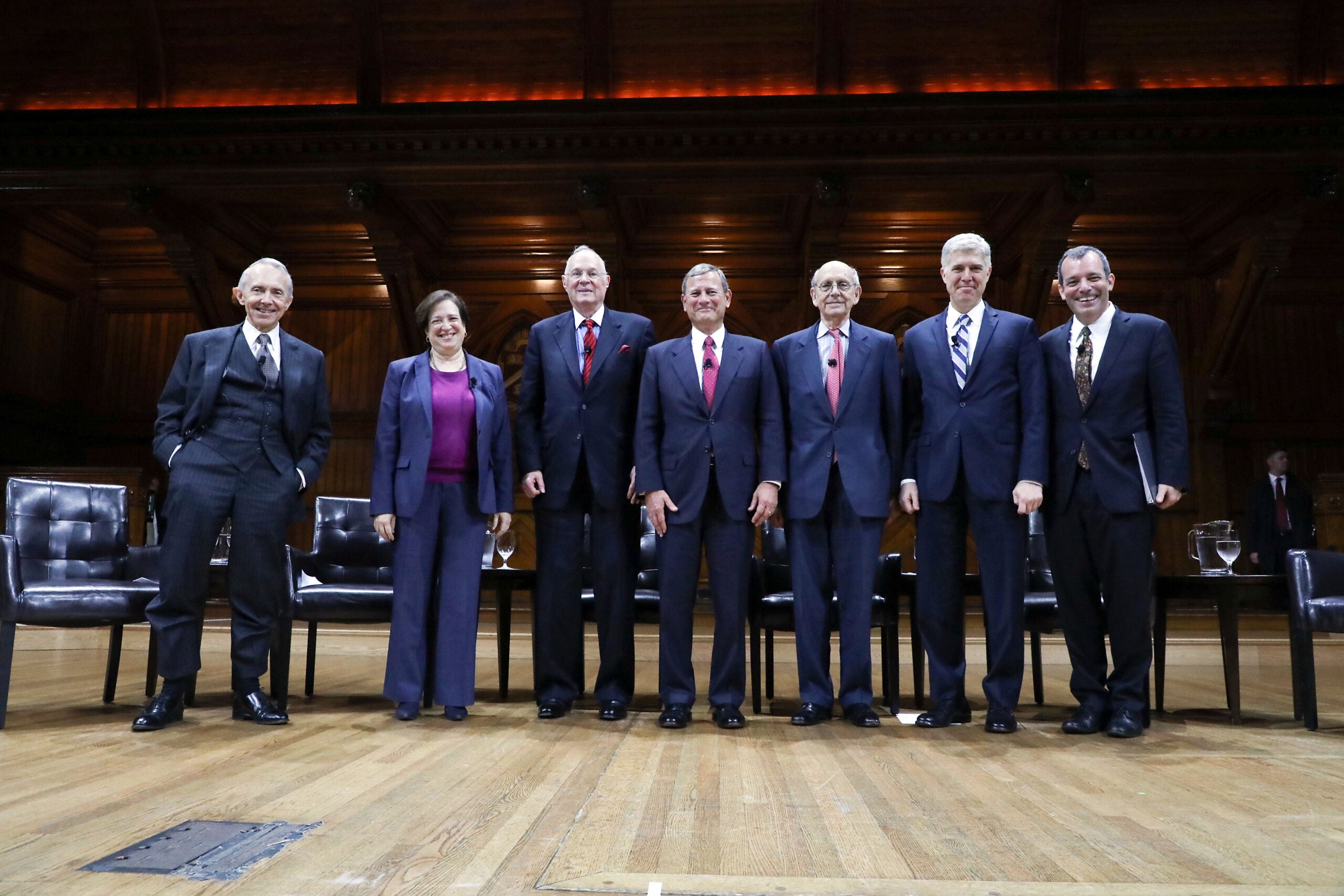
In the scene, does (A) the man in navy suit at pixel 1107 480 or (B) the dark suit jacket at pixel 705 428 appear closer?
(A) the man in navy suit at pixel 1107 480

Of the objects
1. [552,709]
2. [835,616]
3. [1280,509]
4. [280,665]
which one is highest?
[1280,509]

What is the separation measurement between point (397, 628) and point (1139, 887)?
225 cm

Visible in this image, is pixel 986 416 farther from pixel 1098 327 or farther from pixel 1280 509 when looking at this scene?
pixel 1280 509

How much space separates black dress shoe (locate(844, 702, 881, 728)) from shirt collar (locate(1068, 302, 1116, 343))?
1.28 m

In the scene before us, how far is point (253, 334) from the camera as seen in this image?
2.98m

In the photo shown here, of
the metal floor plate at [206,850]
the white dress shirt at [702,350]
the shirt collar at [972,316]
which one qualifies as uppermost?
the shirt collar at [972,316]

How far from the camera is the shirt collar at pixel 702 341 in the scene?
9.78ft

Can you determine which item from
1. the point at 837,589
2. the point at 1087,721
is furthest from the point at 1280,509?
the point at 837,589

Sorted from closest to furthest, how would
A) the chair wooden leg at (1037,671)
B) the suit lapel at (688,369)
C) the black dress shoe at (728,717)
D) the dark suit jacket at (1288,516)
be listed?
the black dress shoe at (728,717)
the suit lapel at (688,369)
the chair wooden leg at (1037,671)
the dark suit jacket at (1288,516)

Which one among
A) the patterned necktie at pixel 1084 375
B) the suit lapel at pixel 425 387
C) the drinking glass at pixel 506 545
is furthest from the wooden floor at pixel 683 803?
the suit lapel at pixel 425 387

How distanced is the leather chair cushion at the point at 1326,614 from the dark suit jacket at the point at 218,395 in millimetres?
3108

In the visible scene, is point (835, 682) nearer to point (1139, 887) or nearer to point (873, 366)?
point (873, 366)

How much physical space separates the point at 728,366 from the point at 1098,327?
1.14 meters

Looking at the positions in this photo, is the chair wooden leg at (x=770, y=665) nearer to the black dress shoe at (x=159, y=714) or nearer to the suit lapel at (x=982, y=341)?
the suit lapel at (x=982, y=341)
